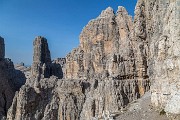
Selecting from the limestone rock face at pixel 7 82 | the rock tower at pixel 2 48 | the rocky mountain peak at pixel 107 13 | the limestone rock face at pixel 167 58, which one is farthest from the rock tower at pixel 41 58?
the limestone rock face at pixel 167 58

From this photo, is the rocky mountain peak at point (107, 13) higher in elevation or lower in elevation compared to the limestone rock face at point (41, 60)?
higher

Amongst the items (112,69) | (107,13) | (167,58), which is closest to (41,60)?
(107,13)

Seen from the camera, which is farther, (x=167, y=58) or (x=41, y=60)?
(x=41, y=60)

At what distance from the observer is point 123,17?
268 ft

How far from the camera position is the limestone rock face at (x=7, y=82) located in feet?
305

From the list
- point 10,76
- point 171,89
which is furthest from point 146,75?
point 10,76

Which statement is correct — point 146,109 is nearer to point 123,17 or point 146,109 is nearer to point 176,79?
point 176,79

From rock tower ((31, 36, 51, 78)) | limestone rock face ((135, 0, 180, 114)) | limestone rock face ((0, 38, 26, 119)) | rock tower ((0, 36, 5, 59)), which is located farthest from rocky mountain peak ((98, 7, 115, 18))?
limestone rock face ((135, 0, 180, 114))

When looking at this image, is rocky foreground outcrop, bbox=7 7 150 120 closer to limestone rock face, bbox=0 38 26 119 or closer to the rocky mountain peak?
the rocky mountain peak

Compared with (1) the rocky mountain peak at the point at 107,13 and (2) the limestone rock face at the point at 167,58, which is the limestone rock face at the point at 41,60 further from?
(2) the limestone rock face at the point at 167,58

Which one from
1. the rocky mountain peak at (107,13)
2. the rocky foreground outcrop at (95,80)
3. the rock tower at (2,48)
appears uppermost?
the rocky mountain peak at (107,13)

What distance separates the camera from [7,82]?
101 m

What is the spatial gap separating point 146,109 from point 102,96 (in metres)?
20.7

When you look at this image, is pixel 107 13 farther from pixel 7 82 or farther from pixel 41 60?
pixel 7 82
